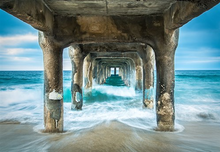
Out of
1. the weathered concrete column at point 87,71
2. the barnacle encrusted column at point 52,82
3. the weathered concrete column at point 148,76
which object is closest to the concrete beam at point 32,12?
the barnacle encrusted column at point 52,82

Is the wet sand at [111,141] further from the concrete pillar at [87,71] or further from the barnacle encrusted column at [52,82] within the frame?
the concrete pillar at [87,71]

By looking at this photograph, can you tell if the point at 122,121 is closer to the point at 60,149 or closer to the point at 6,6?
the point at 60,149

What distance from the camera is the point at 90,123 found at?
5496 mm

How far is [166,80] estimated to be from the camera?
4.18m

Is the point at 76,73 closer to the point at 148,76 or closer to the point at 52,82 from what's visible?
the point at 148,76

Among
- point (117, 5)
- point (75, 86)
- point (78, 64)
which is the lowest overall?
point (75, 86)

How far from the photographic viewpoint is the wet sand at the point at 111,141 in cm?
353

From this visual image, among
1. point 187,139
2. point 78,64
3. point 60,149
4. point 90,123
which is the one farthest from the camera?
point 78,64

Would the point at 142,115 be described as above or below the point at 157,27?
below

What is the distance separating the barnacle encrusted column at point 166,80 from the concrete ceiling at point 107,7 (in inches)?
28.3

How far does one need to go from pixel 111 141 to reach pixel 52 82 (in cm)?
184

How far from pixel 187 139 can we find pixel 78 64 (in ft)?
15.1

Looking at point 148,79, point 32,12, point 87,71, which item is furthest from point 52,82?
point 87,71

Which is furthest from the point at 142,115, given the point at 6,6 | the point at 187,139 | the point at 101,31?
the point at 6,6
